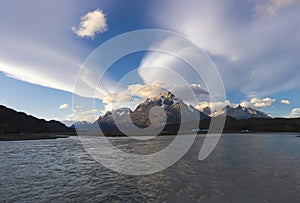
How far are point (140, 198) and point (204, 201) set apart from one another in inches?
214

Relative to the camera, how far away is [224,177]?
2884cm

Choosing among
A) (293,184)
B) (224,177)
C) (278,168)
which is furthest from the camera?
(278,168)

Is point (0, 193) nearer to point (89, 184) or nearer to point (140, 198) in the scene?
point (89, 184)

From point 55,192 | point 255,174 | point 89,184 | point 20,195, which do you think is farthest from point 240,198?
point 20,195

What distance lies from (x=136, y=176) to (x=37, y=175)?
41.8ft

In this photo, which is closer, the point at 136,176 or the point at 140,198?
the point at 140,198

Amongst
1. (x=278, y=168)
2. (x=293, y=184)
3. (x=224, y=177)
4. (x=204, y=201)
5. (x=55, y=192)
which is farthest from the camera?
(x=278, y=168)

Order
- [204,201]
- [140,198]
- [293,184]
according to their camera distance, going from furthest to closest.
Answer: [293,184] → [140,198] → [204,201]

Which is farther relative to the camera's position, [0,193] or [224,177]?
[224,177]

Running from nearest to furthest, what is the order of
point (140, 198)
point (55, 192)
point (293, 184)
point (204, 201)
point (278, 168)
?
point (204, 201), point (140, 198), point (55, 192), point (293, 184), point (278, 168)

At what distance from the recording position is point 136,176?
97.9ft

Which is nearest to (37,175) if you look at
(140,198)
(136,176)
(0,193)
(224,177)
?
(0,193)

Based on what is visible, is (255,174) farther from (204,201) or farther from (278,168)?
(204,201)

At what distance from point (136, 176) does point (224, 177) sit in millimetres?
10773
